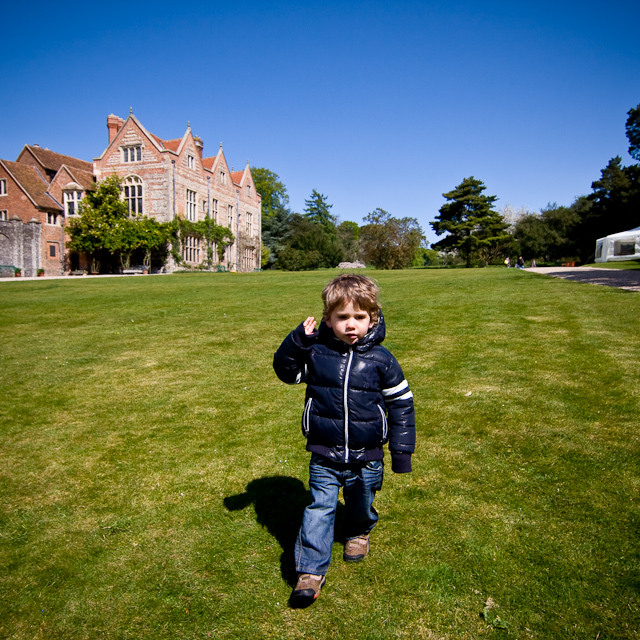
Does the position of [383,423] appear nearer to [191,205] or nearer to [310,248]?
[191,205]

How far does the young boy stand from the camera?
2.63 metres

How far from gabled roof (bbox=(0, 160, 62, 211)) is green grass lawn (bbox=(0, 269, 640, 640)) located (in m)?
36.3

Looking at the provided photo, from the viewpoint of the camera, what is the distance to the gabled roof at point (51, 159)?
40156 mm

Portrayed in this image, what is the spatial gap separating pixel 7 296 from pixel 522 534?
58.0 feet

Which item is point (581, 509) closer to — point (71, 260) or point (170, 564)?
point (170, 564)

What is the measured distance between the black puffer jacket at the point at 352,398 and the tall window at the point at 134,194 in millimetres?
39825

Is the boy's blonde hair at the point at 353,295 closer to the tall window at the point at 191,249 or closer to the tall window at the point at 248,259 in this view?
the tall window at the point at 191,249

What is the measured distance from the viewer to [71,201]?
37969 millimetres

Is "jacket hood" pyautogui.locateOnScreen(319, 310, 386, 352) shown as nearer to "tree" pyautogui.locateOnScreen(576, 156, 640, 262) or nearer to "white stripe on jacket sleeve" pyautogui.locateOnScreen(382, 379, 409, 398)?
"white stripe on jacket sleeve" pyautogui.locateOnScreen(382, 379, 409, 398)

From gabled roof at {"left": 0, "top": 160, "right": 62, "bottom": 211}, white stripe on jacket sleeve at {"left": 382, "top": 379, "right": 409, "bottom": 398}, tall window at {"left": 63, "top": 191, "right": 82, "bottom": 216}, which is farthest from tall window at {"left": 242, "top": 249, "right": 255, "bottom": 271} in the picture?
white stripe on jacket sleeve at {"left": 382, "top": 379, "right": 409, "bottom": 398}

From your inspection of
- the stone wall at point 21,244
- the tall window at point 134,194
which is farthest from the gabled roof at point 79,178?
the stone wall at point 21,244

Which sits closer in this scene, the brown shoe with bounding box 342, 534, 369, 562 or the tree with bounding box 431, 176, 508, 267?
the brown shoe with bounding box 342, 534, 369, 562

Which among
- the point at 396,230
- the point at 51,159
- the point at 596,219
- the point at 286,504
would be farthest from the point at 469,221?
the point at 286,504

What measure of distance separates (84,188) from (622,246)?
44.7 m
